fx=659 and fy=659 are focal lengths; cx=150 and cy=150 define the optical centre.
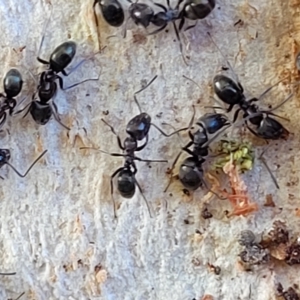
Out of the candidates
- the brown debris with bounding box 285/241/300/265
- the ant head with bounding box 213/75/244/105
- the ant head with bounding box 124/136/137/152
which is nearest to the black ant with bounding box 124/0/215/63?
the ant head with bounding box 213/75/244/105

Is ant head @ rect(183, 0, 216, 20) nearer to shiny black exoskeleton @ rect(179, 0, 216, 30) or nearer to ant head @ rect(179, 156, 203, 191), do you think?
shiny black exoskeleton @ rect(179, 0, 216, 30)

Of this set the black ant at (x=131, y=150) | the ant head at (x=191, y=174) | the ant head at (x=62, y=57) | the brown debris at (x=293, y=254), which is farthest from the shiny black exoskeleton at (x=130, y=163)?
the brown debris at (x=293, y=254)

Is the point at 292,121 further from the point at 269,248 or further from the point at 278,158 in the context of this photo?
the point at 269,248

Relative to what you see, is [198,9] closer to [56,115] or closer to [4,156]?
[56,115]

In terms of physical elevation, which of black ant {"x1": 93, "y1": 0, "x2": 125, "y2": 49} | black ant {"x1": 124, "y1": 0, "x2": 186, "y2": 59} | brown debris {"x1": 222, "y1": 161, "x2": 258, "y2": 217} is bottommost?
brown debris {"x1": 222, "y1": 161, "x2": 258, "y2": 217}

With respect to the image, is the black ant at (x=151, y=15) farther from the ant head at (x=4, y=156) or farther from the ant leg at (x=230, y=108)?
the ant head at (x=4, y=156)

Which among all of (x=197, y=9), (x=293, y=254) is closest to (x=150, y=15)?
(x=197, y=9)
